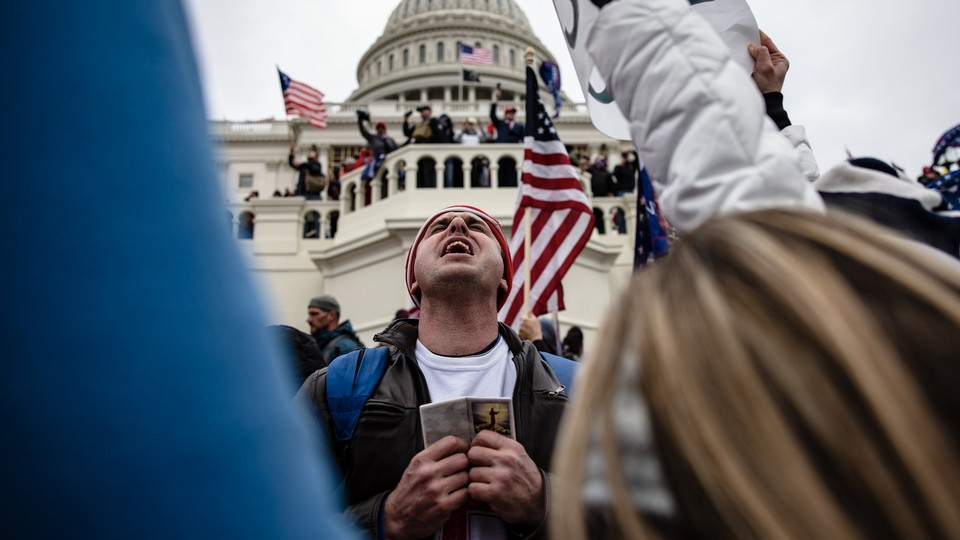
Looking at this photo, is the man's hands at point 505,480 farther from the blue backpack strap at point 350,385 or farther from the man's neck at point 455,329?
the man's neck at point 455,329

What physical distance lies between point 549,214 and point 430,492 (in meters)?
4.40

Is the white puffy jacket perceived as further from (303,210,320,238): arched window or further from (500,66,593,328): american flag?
(303,210,320,238): arched window

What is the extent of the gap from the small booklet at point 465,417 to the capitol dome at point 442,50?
188 feet

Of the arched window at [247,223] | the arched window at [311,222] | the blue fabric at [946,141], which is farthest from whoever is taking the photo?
the arched window at [311,222]

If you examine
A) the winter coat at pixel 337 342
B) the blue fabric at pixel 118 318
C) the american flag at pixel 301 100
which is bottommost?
the winter coat at pixel 337 342

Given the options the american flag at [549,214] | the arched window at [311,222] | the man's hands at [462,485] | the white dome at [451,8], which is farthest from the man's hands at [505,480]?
the white dome at [451,8]

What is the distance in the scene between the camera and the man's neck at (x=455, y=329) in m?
2.21

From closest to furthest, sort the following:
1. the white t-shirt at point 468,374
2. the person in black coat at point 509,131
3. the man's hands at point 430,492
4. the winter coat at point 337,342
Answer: the man's hands at point 430,492 < the white t-shirt at point 468,374 < the winter coat at point 337,342 < the person in black coat at point 509,131

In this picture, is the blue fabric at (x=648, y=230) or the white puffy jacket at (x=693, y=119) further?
the blue fabric at (x=648, y=230)

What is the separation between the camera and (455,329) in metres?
2.23

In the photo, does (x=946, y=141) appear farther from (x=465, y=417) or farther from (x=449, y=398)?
(x=465, y=417)

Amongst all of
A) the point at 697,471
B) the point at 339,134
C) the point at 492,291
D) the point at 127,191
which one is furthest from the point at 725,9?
the point at 339,134

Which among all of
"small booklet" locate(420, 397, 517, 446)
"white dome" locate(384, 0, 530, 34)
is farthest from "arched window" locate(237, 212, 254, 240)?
"white dome" locate(384, 0, 530, 34)

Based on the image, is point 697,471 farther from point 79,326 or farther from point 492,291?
point 492,291
